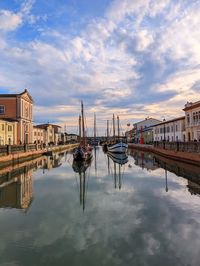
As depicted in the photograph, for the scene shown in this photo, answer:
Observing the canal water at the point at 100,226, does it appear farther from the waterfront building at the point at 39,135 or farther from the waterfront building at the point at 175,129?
the waterfront building at the point at 39,135

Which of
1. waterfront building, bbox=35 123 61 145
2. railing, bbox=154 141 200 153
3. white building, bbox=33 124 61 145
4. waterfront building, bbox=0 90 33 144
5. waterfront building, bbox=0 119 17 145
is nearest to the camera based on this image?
railing, bbox=154 141 200 153

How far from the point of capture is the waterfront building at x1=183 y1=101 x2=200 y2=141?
51125mm

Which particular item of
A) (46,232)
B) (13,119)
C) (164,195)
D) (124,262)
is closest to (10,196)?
(46,232)

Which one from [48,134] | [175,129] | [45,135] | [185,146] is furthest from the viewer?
[48,134]

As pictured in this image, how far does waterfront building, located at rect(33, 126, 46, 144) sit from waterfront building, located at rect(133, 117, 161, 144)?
109ft

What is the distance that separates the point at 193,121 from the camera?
53375mm

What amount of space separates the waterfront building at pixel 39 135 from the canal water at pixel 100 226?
61634 mm

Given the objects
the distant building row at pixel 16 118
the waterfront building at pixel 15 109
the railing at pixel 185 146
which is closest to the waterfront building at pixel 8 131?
the distant building row at pixel 16 118

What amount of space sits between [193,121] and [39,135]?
4816 centimetres

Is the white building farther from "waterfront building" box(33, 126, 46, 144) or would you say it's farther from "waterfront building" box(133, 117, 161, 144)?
"waterfront building" box(133, 117, 161, 144)

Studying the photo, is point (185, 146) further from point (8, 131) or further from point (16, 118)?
point (16, 118)

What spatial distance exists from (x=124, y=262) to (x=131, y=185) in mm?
14511

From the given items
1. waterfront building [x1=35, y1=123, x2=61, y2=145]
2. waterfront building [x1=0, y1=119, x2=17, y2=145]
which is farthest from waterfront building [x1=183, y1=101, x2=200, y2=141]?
waterfront building [x1=35, y1=123, x2=61, y2=145]

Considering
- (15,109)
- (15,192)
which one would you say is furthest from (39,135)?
(15,192)
